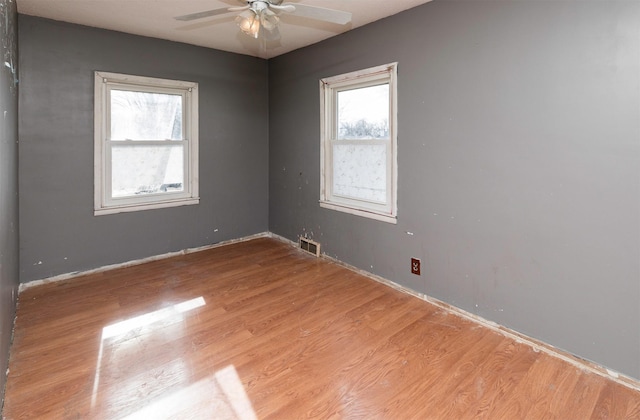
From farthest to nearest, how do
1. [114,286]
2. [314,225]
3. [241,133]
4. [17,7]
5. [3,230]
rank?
[241,133] → [314,225] → [114,286] → [17,7] → [3,230]

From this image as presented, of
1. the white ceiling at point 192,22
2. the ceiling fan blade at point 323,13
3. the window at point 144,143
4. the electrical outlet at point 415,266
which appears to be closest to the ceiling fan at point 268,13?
the ceiling fan blade at point 323,13

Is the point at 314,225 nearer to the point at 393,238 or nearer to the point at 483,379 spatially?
the point at 393,238

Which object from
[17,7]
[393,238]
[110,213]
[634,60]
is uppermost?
[17,7]

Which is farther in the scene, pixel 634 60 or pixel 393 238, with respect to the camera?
pixel 393 238

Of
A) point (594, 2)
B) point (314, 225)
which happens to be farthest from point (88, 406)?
point (594, 2)

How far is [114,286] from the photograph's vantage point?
10.2ft

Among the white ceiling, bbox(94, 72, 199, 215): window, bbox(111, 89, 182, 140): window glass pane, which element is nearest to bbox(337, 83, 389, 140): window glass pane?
the white ceiling

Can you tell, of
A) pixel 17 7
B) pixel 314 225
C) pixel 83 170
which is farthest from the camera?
pixel 314 225

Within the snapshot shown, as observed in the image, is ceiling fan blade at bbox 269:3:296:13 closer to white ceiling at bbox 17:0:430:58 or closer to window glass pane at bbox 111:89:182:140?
white ceiling at bbox 17:0:430:58

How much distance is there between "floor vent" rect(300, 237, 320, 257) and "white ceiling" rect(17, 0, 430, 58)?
2.18 meters

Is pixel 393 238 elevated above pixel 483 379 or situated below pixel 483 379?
above

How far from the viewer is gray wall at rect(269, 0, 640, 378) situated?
188cm

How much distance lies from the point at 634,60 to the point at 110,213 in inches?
164

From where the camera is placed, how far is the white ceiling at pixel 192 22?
8.89 feet
